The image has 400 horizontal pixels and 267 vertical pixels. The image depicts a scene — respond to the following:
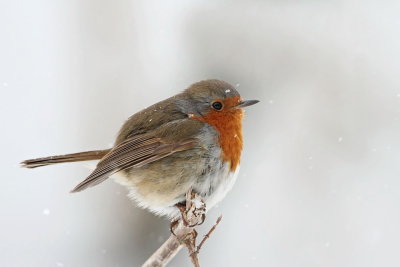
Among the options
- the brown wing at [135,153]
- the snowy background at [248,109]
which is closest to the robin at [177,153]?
the brown wing at [135,153]

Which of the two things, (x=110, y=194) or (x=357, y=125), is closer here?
(x=110, y=194)

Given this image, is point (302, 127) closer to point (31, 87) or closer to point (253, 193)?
point (253, 193)

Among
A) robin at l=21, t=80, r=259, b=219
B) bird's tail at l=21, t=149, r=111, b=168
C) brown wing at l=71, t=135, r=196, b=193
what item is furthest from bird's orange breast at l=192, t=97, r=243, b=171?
bird's tail at l=21, t=149, r=111, b=168

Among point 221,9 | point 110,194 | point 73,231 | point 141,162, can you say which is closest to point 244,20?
point 221,9

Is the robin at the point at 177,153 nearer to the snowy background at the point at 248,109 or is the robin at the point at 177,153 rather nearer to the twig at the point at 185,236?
the twig at the point at 185,236

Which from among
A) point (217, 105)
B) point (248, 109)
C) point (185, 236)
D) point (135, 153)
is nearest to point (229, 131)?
point (217, 105)

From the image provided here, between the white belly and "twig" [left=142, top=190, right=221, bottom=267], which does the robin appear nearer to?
the white belly
